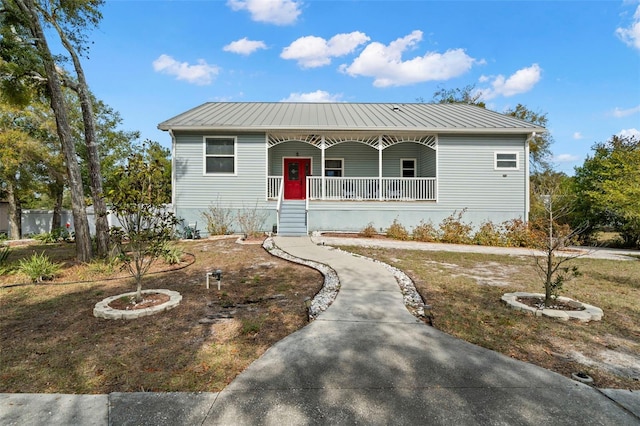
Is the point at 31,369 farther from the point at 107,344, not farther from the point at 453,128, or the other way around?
the point at 453,128

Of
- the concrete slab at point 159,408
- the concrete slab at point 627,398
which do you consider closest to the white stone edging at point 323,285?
the concrete slab at point 159,408

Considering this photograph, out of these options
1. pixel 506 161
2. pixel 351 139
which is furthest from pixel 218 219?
pixel 506 161

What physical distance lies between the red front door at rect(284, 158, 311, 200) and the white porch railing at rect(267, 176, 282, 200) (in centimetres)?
132

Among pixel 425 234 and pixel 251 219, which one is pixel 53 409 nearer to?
pixel 251 219

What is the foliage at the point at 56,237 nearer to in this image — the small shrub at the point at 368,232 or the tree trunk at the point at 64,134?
the tree trunk at the point at 64,134

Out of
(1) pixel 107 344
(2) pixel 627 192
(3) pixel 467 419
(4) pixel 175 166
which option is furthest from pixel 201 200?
(2) pixel 627 192

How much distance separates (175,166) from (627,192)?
1675 centimetres

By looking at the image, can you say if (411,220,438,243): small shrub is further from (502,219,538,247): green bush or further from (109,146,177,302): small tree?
(109,146,177,302): small tree

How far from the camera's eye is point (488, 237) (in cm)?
1213

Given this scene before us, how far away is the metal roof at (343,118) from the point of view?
12.8 meters

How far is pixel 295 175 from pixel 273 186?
69.2 inches

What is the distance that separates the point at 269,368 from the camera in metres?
2.88

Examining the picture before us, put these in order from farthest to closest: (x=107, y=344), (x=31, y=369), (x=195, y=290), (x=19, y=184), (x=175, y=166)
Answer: (x=19, y=184)
(x=175, y=166)
(x=195, y=290)
(x=107, y=344)
(x=31, y=369)

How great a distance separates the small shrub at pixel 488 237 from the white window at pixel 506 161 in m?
2.57
